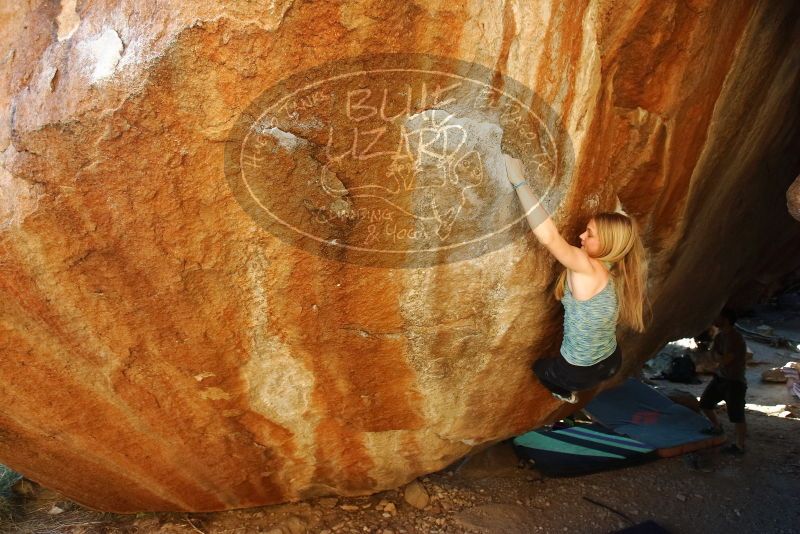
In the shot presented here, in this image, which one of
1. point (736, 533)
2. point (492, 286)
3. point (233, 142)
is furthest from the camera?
point (736, 533)

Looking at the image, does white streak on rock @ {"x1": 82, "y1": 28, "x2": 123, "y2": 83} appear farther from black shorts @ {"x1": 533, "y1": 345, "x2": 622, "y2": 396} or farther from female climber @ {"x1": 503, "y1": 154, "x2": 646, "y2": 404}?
black shorts @ {"x1": 533, "y1": 345, "x2": 622, "y2": 396}

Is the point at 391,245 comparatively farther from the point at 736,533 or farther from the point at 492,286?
the point at 736,533

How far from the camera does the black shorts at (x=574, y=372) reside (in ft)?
8.18

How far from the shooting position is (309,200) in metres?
2.06

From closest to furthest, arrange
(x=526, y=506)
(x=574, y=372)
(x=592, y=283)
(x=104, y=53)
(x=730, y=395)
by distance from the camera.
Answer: (x=104, y=53), (x=592, y=283), (x=574, y=372), (x=526, y=506), (x=730, y=395)

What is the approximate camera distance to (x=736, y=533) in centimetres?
349

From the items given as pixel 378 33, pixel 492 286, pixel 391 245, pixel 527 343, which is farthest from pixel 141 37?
pixel 527 343

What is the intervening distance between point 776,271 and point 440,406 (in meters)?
3.99

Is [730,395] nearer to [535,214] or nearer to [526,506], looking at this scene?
[526,506]
